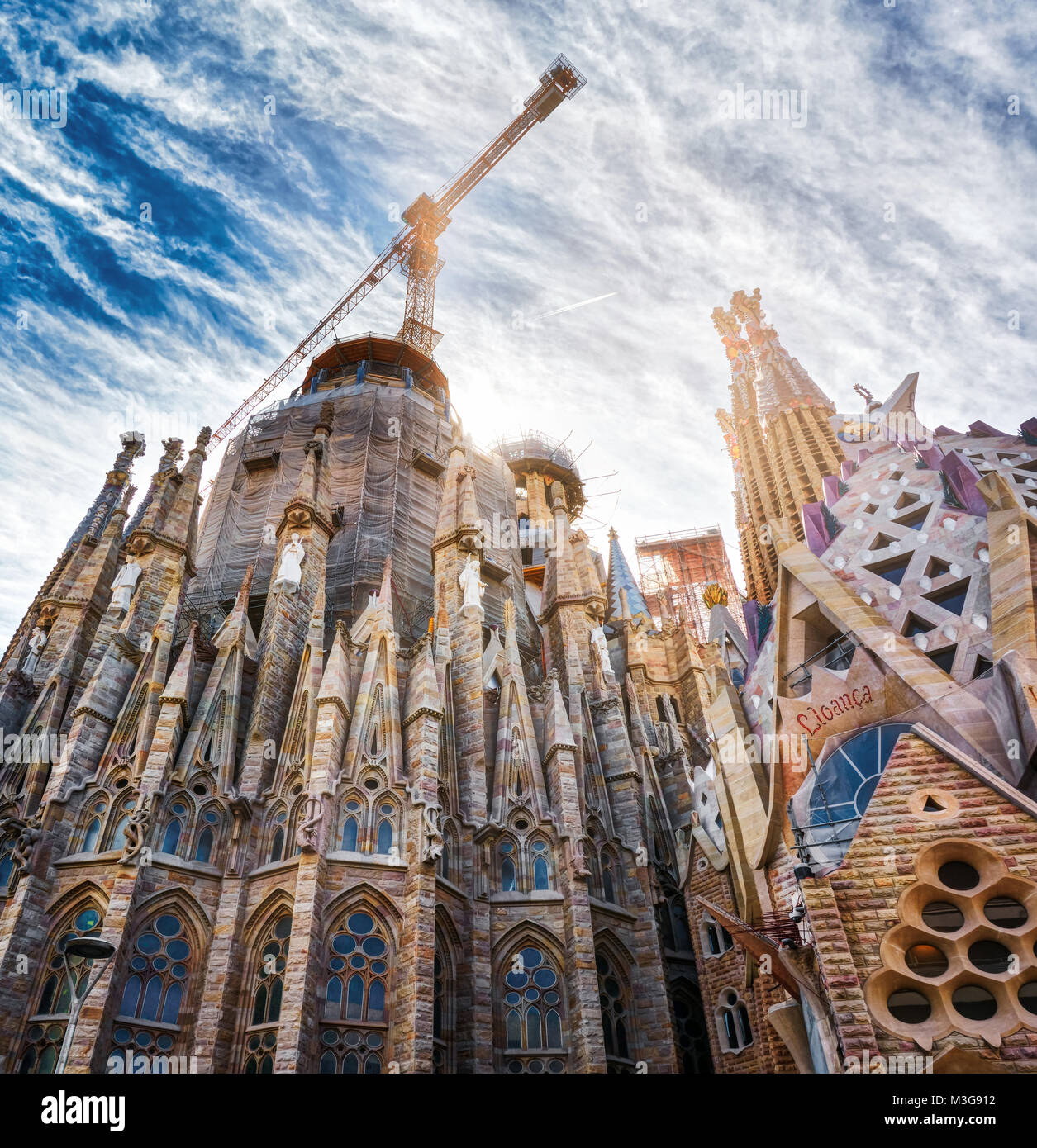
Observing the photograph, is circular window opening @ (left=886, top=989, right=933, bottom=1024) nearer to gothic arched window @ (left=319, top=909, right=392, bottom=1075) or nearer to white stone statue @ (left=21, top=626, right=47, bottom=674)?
gothic arched window @ (left=319, top=909, right=392, bottom=1075)

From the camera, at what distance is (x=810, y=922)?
37.8 feet

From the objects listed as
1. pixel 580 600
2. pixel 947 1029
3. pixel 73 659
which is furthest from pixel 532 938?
pixel 73 659

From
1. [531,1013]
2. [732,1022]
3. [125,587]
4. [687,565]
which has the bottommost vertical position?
[732,1022]

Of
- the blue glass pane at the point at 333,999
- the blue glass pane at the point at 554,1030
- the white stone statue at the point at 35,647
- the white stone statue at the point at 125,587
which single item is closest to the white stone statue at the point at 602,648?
the blue glass pane at the point at 554,1030

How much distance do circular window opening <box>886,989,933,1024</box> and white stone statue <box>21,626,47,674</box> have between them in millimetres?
23586

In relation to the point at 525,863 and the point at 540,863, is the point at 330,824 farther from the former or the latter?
the point at 540,863

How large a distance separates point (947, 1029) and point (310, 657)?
47.2 feet

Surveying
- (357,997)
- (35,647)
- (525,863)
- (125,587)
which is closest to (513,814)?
(525,863)

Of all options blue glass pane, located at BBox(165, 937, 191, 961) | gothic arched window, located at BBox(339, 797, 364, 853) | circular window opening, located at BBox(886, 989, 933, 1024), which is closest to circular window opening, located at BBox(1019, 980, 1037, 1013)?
circular window opening, located at BBox(886, 989, 933, 1024)

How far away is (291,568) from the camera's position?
72.0ft

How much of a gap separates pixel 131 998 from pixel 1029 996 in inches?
570

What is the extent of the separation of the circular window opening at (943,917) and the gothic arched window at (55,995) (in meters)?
13.5
